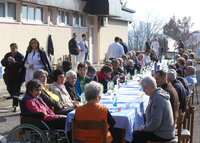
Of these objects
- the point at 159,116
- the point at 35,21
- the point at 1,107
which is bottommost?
the point at 1,107

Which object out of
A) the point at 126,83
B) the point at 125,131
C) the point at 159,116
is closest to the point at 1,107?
the point at 126,83

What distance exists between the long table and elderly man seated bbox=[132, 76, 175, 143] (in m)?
0.27

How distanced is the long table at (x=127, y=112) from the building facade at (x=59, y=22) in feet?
23.6

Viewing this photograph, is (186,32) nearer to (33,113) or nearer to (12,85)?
(12,85)

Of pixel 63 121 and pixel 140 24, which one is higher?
pixel 140 24

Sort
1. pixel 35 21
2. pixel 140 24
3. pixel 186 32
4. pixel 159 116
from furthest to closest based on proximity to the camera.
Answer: pixel 186 32
pixel 140 24
pixel 35 21
pixel 159 116

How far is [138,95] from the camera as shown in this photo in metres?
6.99

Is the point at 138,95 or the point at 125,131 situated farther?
the point at 138,95

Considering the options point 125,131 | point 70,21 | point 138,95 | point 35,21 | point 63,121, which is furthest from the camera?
point 70,21

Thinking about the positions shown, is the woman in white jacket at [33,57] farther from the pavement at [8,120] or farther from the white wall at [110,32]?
the white wall at [110,32]

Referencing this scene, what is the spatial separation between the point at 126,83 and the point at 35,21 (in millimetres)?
8124

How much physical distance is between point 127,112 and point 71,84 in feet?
6.94

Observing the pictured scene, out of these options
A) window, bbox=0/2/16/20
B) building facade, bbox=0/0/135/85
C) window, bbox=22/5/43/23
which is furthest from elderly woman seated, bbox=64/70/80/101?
window, bbox=22/5/43/23

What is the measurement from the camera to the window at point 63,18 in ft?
59.2
